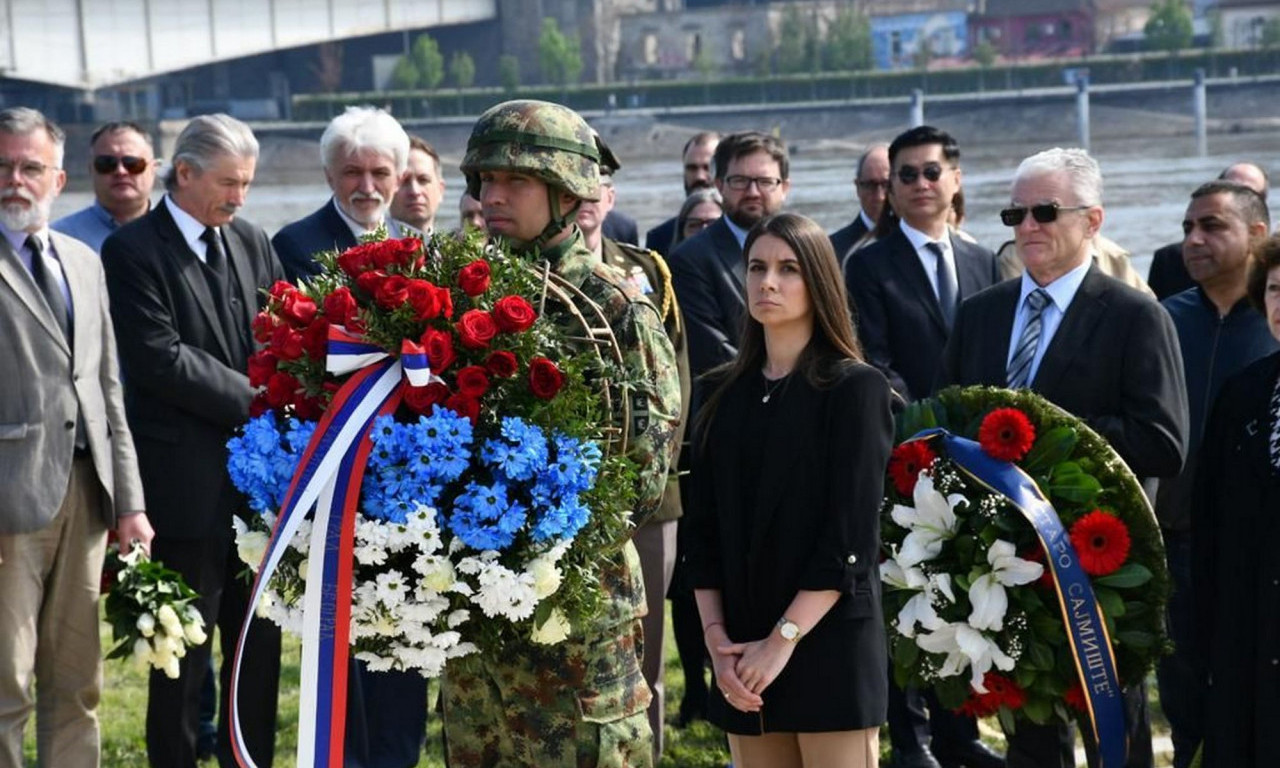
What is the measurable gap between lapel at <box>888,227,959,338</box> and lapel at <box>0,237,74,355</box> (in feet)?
9.42

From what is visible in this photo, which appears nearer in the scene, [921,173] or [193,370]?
[193,370]

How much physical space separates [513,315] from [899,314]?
119 inches

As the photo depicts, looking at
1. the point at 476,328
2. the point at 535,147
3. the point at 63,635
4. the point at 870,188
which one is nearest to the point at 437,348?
the point at 476,328

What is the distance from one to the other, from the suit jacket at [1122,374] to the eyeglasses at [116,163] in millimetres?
3815

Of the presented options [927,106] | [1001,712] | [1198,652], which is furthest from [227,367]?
[927,106]

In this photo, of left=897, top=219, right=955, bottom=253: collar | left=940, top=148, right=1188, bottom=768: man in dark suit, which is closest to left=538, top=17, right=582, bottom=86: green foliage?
left=897, top=219, right=955, bottom=253: collar

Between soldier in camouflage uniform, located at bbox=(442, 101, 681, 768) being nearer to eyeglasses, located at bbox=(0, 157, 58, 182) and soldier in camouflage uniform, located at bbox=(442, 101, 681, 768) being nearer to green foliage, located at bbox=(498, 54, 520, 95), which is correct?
eyeglasses, located at bbox=(0, 157, 58, 182)

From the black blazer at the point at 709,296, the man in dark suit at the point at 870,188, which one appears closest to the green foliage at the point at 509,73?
the man in dark suit at the point at 870,188

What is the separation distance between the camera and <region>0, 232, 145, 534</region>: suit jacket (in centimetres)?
498

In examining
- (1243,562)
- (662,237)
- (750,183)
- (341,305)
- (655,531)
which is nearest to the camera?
(341,305)

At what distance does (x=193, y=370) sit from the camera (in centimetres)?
545

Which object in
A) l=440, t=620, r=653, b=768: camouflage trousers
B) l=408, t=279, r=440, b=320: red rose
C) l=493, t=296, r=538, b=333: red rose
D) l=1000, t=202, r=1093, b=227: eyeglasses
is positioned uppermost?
l=1000, t=202, r=1093, b=227: eyeglasses

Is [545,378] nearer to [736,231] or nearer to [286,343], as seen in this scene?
[286,343]

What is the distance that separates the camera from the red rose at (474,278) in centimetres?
348
